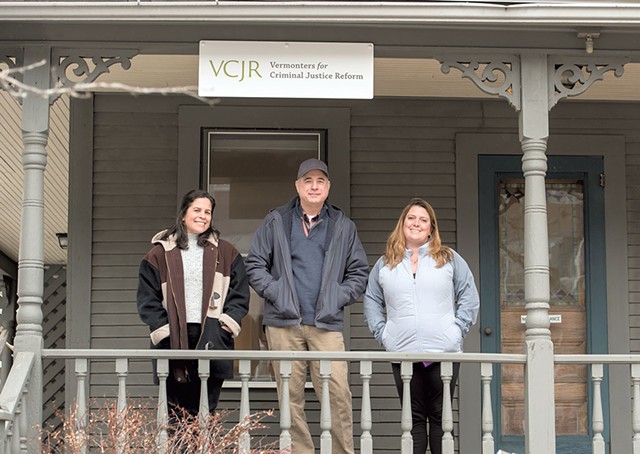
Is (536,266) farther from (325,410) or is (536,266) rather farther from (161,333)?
(161,333)

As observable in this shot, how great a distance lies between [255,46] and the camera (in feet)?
22.0

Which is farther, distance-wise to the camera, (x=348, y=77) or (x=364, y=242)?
(x=364, y=242)

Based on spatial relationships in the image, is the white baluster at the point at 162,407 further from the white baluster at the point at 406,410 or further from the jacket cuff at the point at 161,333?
→ the white baluster at the point at 406,410

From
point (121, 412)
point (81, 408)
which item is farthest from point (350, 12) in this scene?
point (81, 408)

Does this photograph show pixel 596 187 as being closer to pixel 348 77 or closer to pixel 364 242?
pixel 364 242

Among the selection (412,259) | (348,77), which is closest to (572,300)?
(412,259)

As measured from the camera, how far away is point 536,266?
6.65 metres

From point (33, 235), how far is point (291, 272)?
1.52 meters

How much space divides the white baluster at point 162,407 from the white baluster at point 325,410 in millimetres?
872

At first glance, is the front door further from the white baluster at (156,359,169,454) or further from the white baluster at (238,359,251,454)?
the white baluster at (156,359,169,454)

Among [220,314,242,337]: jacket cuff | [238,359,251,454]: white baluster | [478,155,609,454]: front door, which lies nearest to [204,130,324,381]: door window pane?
[478,155,609,454]: front door

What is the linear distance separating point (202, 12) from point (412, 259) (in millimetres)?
1884

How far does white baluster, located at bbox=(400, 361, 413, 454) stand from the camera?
20.9ft

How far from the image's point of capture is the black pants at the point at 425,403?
6.61m
